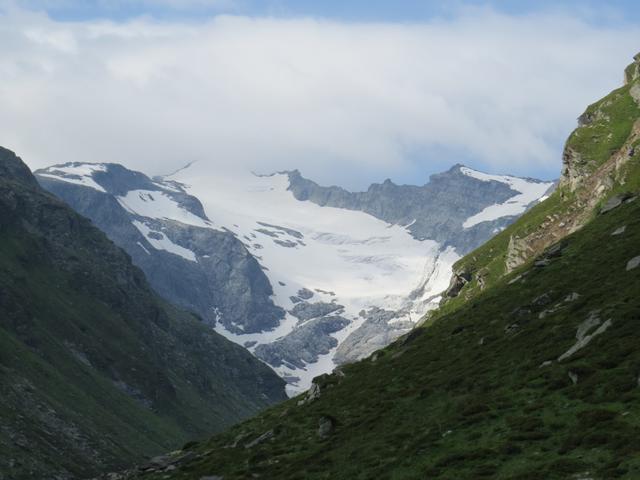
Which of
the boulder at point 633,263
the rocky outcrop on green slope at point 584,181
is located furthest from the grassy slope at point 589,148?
the boulder at point 633,263

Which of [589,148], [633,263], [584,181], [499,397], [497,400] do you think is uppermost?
[589,148]

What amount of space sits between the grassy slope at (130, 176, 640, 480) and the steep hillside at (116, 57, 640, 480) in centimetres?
14

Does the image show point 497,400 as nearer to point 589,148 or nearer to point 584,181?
point 584,181

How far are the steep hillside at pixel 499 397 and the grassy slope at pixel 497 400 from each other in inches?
5.3

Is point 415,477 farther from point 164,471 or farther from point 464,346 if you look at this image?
point 164,471

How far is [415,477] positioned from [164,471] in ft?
124

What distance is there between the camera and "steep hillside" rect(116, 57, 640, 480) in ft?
146

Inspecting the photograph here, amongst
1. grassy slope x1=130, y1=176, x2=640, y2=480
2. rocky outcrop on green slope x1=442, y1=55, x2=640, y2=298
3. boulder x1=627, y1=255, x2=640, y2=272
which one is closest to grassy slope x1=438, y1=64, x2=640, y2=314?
rocky outcrop on green slope x1=442, y1=55, x2=640, y2=298

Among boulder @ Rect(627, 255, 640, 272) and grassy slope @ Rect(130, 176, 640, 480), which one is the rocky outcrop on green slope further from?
boulder @ Rect(627, 255, 640, 272)

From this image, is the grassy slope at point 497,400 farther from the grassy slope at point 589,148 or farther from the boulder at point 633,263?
the grassy slope at point 589,148

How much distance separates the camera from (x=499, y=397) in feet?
182

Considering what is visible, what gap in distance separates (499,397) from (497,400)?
0.59m

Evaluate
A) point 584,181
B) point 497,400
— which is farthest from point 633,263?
point 584,181

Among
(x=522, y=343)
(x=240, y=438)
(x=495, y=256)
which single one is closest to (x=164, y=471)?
(x=240, y=438)
